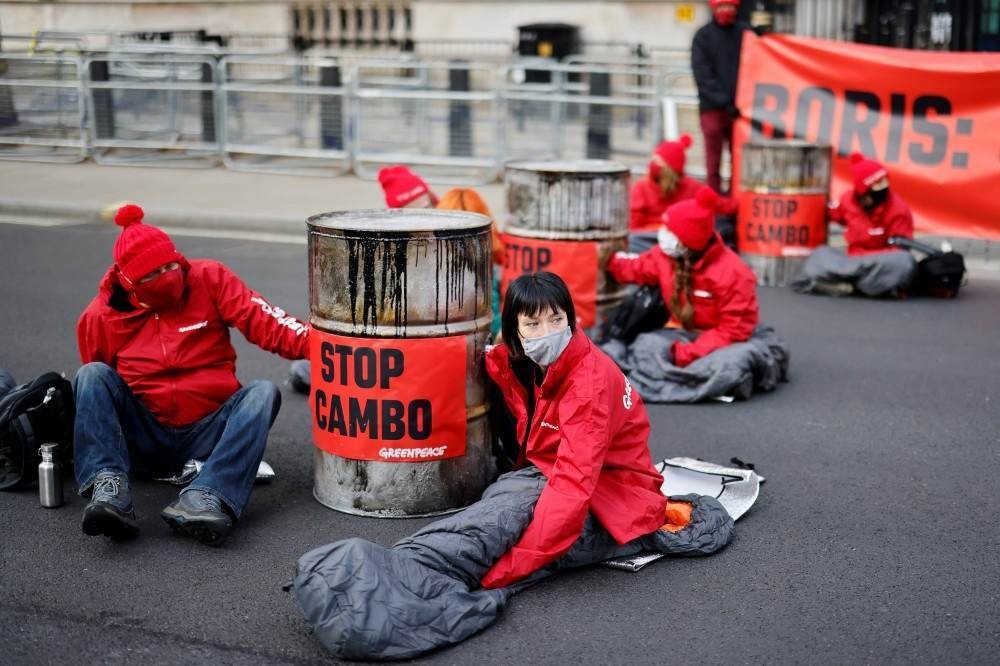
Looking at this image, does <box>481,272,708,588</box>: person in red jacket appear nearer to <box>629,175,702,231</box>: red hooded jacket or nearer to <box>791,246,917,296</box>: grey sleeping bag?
<box>791,246,917,296</box>: grey sleeping bag

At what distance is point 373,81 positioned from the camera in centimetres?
1694

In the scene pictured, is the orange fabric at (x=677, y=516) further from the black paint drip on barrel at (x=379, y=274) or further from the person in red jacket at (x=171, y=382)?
the person in red jacket at (x=171, y=382)

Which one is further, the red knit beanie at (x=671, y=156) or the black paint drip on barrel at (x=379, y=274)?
the red knit beanie at (x=671, y=156)

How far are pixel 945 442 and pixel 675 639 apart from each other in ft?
8.65

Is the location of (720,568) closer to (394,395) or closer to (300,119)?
(394,395)

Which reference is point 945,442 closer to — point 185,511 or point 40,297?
point 185,511

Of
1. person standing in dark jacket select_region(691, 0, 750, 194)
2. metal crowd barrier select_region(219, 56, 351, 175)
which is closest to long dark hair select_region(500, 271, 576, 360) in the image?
person standing in dark jacket select_region(691, 0, 750, 194)

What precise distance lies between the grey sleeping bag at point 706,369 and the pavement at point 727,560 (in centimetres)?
11

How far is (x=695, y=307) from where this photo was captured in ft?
23.5

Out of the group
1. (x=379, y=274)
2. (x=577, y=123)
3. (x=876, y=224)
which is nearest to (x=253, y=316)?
(x=379, y=274)

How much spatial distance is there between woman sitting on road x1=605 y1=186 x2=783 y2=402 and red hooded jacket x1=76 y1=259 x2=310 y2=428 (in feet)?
7.75

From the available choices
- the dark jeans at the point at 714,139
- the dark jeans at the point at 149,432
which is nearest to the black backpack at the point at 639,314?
the dark jeans at the point at 149,432

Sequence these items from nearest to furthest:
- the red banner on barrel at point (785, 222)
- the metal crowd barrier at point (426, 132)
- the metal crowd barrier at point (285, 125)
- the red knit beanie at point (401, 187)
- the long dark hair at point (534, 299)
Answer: the long dark hair at point (534, 299) < the red knit beanie at point (401, 187) < the red banner on barrel at point (785, 222) < the metal crowd barrier at point (426, 132) < the metal crowd barrier at point (285, 125)

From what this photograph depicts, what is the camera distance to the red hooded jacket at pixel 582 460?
14.1ft
